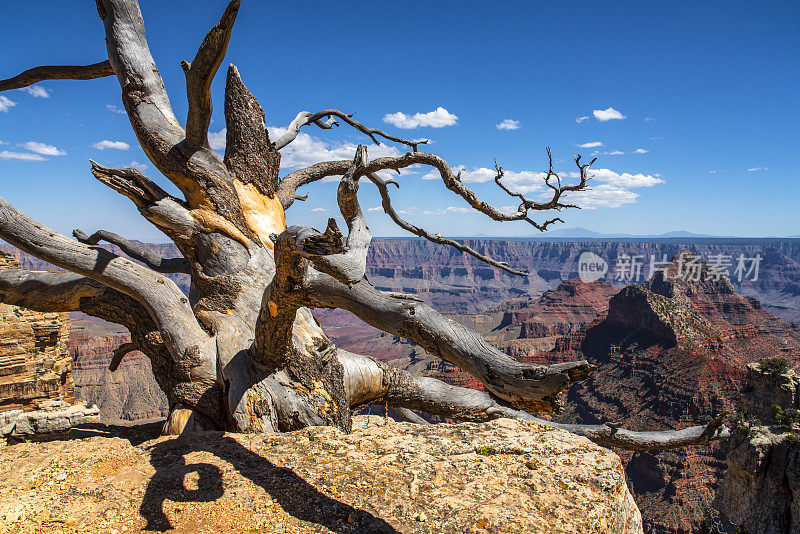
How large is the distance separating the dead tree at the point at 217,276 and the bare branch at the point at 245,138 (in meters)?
0.01

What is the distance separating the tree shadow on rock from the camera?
2.61m

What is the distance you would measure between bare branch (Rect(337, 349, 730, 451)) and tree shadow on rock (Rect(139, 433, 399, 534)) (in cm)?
191

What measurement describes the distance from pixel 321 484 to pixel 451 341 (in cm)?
131

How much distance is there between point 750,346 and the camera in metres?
64.8

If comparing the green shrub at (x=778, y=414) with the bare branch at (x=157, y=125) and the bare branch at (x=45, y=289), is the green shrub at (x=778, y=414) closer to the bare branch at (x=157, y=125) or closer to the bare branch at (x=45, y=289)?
the bare branch at (x=157, y=125)

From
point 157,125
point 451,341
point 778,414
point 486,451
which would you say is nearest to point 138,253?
point 157,125

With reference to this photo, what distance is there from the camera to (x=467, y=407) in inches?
218

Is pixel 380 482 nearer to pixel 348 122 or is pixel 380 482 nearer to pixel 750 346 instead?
pixel 348 122

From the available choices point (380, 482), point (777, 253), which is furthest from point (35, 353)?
point (777, 253)

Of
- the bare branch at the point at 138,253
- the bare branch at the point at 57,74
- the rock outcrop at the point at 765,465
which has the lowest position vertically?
the rock outcrop at the point at 765,465

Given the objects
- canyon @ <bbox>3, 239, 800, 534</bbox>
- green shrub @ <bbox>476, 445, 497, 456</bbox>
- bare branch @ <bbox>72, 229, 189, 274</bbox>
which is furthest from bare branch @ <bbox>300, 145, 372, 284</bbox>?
canyon @ <bbox>3, 239, 800, 534</bbox>

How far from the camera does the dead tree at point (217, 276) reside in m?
4.18

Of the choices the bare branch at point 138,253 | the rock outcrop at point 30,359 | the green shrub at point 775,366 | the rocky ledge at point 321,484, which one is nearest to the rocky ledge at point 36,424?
the rocky ledge at point 321,484

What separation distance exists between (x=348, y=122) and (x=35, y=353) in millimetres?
10039
